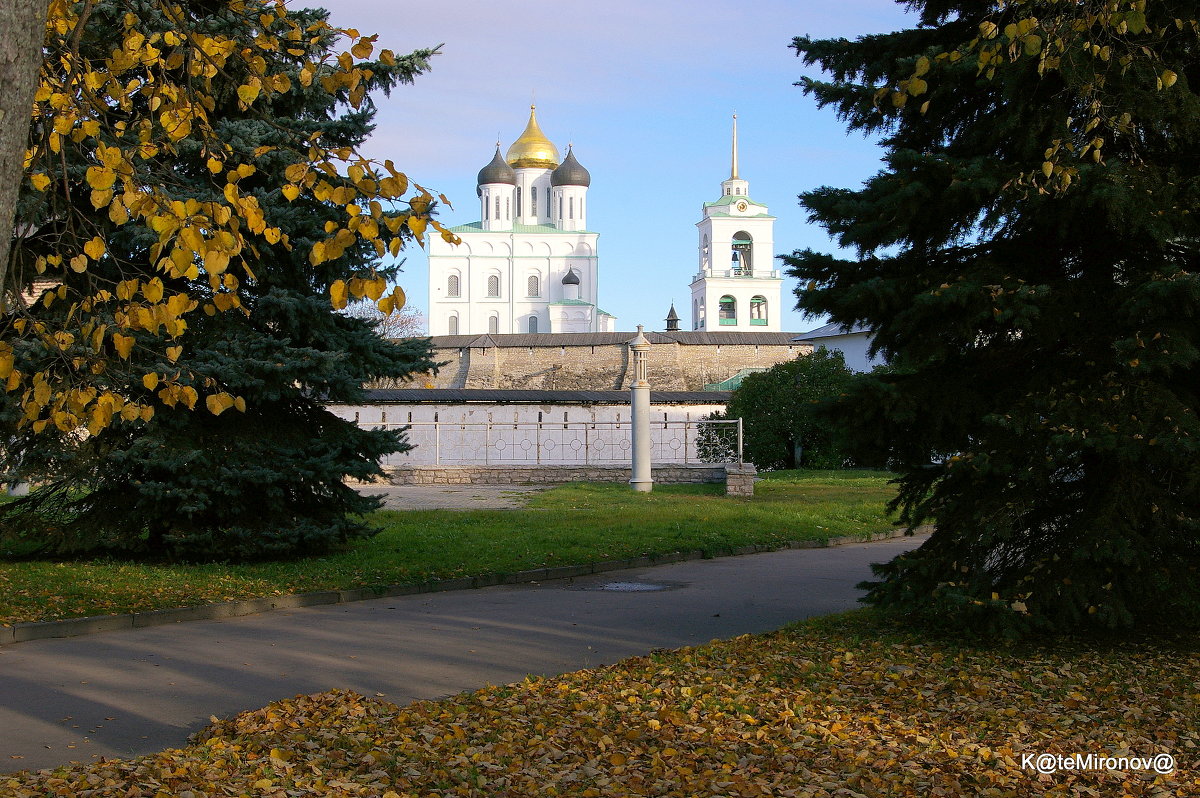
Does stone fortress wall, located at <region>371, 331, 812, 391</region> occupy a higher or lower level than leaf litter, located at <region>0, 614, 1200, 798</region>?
higher

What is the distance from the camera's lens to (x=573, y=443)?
3183cm

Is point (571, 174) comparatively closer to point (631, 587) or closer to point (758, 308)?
point (758, 308)

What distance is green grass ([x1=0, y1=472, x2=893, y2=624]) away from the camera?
10.0 meters

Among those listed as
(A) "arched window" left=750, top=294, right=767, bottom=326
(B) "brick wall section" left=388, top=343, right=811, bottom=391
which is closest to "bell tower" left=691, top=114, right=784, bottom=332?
(A) "arched window" left=750, top=294, right=767, bottom=326

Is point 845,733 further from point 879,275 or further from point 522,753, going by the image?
point 879,275

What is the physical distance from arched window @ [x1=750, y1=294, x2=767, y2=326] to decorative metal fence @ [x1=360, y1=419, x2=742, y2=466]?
229 feet

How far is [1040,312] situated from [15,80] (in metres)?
6.00

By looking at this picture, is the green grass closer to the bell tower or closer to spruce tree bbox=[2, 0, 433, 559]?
spruce tree bbox=[2, 0, 433, 559]

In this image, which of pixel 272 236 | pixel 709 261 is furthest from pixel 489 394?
pixel 709 261

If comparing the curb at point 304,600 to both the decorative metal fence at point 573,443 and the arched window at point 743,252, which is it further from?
the arched window at point 743,252

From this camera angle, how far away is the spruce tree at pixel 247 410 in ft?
36.4

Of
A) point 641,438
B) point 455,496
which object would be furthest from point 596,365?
point 455,496

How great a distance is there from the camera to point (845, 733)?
5.38m

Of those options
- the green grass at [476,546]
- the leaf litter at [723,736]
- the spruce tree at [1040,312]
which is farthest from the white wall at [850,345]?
the leaf litter at [723,736]
